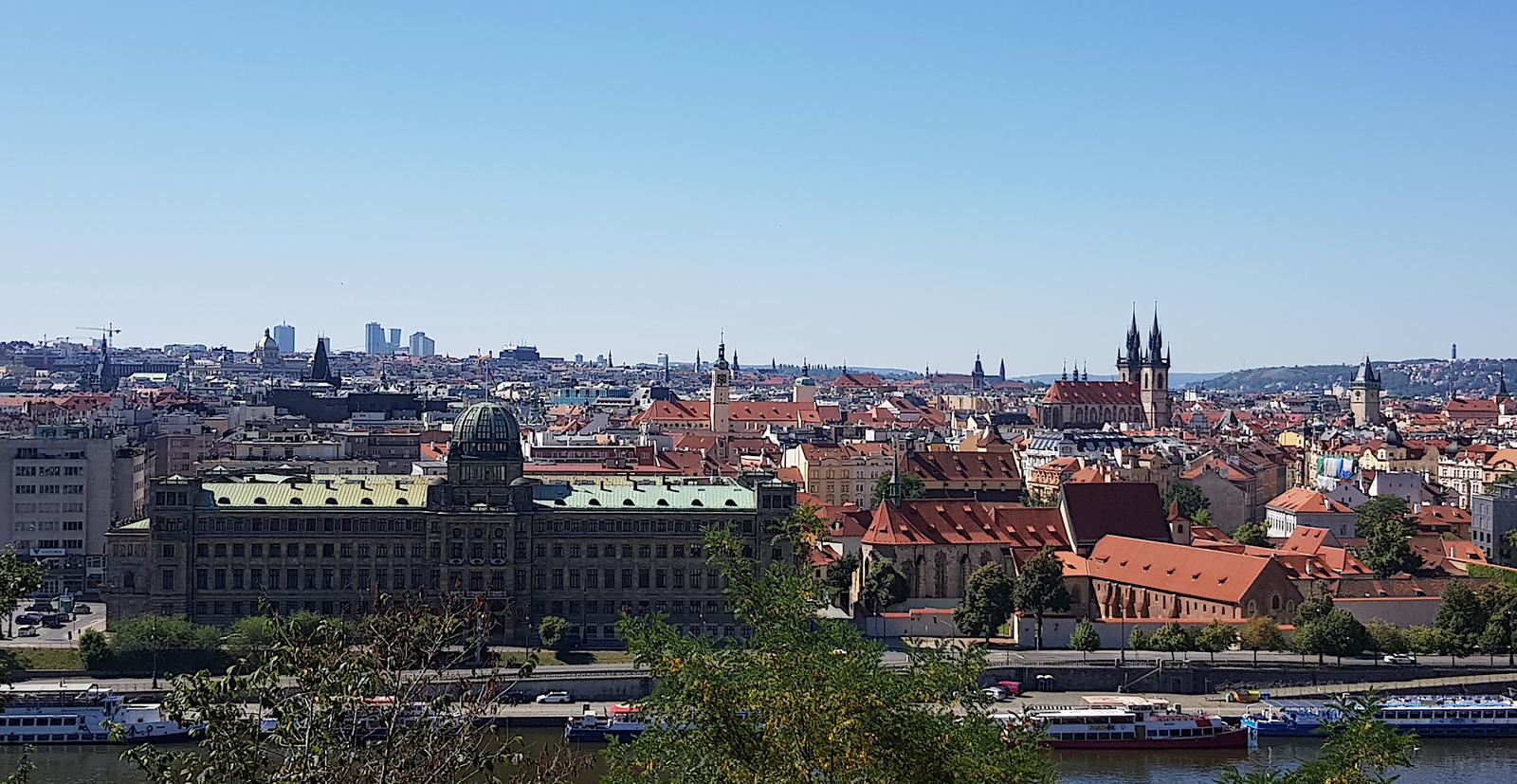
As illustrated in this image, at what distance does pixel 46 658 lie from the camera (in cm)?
5919

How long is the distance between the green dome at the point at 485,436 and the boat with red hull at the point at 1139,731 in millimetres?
22278

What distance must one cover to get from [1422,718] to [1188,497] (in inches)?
1655

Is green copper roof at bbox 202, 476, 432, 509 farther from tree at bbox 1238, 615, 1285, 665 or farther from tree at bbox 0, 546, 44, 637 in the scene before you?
tree at bbox 0, 546, 44, 637

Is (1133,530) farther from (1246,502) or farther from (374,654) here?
(374,654)

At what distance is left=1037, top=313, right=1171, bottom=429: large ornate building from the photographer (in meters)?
173

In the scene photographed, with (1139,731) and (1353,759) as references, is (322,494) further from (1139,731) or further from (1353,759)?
(1353,759)

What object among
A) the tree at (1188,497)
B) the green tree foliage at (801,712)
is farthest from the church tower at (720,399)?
the green tree foliage at (801,712)

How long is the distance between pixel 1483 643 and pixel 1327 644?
619 centimetres

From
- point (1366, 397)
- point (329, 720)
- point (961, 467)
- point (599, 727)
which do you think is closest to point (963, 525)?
point (599, 727)

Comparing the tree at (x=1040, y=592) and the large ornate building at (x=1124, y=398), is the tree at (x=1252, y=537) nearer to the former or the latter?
the tree at (x=1040, y=592)

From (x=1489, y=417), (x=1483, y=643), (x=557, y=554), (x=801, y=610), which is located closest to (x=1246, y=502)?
(x=1483, y=643)

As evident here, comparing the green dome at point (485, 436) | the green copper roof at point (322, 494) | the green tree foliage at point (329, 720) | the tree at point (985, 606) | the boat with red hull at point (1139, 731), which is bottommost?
the boat with red hull at point (1139, 731)

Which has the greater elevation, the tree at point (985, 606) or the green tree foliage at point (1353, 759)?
the green tree foliage at point (1353, 759)

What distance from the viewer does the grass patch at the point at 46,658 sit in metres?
58.4
